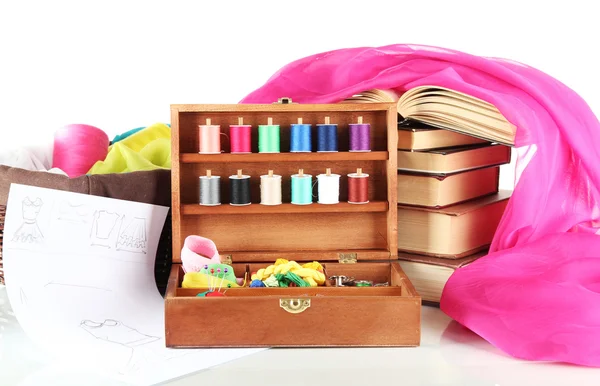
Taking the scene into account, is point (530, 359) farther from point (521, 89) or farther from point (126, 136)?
point (126, 136)

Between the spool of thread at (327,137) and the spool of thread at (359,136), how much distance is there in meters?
0.06

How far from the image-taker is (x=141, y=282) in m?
3.13

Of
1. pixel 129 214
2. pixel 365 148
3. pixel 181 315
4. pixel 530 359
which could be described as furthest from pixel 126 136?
pixel 530 359

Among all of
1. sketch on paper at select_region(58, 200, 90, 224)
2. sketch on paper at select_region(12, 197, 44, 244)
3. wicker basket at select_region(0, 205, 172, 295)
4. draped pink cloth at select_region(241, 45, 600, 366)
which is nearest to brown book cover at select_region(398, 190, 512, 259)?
draped pink cloth at select_region(241, 45, 600, 366)

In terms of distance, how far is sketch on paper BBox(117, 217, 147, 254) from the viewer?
3129 millimetres

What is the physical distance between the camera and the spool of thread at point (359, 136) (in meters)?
3.15

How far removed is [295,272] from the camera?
291cm

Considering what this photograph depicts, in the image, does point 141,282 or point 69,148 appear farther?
point 69,148

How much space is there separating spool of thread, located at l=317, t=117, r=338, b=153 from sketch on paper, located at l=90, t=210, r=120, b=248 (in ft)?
2.51

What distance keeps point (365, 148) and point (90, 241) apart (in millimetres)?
1015

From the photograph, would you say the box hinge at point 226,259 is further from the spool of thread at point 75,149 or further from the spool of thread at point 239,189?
the spool of thread at point 75,149

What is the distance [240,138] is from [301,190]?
28 centimetres

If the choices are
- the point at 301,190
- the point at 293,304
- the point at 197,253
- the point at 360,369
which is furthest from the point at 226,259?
the point at 360,369

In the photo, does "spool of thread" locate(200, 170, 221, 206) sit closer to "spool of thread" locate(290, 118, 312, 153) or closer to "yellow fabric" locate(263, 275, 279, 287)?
"spool of thread" locate(290, 118, 312, 153)
